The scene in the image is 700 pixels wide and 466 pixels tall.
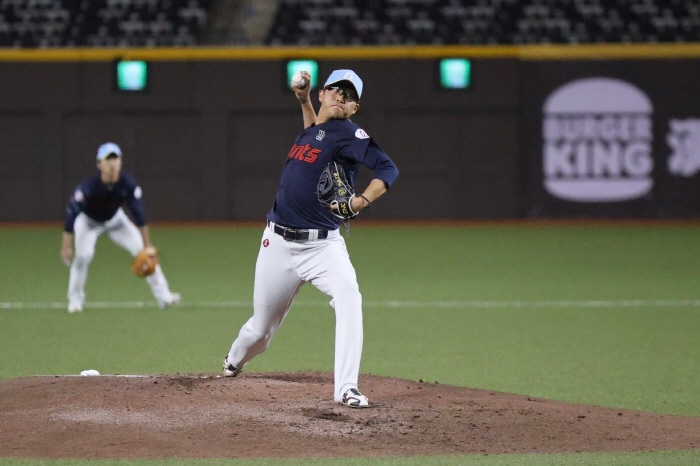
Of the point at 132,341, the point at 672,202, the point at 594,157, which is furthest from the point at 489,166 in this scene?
the point at 132,341

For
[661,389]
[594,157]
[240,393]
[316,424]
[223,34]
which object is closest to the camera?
[316,424]

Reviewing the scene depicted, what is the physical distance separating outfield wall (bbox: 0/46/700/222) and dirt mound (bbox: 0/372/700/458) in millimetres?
15175

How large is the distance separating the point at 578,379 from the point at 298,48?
14.2 metres

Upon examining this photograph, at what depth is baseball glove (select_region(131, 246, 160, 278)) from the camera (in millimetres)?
A: 11445

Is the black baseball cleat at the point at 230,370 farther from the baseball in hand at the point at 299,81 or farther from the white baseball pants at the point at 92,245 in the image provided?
the white baseball pants at the point at 92,245

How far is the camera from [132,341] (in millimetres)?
10016

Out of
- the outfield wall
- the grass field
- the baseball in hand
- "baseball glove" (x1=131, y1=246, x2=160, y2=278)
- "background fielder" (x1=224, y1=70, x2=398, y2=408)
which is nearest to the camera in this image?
"background fielder" (x1=224, y1=70, x2=398, y2=408)

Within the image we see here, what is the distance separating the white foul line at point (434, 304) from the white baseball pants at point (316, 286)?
18.2ft

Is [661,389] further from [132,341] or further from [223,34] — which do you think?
[223,34]

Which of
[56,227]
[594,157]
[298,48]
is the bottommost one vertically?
[56,227]

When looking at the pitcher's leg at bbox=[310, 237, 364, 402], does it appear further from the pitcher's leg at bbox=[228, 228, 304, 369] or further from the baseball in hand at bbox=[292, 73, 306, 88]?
the baseball in hand at bbox=[292, 73, 306, 88]

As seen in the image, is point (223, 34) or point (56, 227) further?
point (223, 34)

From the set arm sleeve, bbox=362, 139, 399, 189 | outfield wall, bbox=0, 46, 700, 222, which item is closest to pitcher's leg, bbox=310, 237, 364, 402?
arm sleeve, bbox=362, 139, 399, 189

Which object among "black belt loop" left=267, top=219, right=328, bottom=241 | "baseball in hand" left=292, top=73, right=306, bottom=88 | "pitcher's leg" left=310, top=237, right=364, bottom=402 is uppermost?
"baseball in hand" left=292, top=73, right=306, bottom=88
